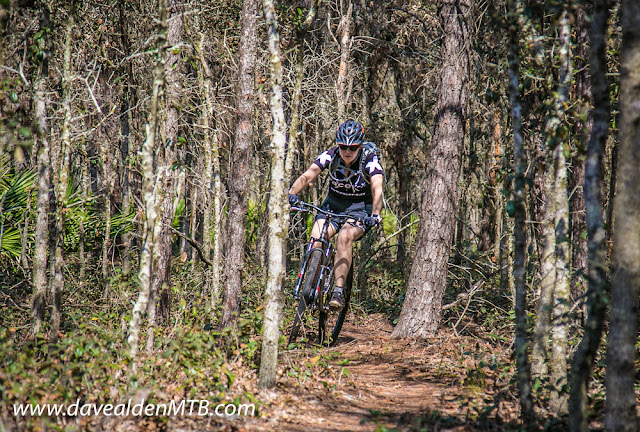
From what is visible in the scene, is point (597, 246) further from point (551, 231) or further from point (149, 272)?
point (149, 272)

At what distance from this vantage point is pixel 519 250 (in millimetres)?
4148

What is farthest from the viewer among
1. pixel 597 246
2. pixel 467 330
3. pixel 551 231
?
pixel 467 330

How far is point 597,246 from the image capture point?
3430 mm

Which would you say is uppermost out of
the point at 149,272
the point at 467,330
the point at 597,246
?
the point at 597,246

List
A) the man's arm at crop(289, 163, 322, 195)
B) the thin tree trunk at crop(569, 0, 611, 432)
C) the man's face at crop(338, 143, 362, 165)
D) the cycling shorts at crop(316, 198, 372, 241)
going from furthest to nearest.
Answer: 1. the cycling shorts at crop(316, 198, 372, 241)
2. the man's face at crop(338, 143, 362, 165)
3. the man's arm at crop(289, 163, 322, 195)
4. the thin tree trunk at crop(569, 0, 611, 432)

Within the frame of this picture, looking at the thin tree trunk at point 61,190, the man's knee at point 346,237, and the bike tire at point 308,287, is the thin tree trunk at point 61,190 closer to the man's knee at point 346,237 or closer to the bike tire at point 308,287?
the bike tire at point 308,287

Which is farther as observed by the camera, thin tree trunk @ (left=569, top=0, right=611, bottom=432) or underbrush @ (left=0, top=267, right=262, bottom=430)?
underbrush @ (left=0, top=267, right=262, bottom=430)

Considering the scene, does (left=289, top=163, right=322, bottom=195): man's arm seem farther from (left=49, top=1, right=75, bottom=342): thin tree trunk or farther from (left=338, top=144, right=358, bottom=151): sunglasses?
(left=49, top=1, right=75, bottom=342): thin tree trunk

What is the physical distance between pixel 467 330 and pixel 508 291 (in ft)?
6.14

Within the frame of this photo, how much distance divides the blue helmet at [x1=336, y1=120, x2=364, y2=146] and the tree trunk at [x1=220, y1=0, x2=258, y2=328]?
116 cm

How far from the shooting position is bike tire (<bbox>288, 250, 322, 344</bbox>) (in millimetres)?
6688

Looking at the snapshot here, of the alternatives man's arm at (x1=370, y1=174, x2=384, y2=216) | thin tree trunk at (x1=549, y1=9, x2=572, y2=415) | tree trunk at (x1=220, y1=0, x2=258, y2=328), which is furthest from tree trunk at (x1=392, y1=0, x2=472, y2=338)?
thin tree trunk at (x1=549, y1=9, x2=572, y2=415)

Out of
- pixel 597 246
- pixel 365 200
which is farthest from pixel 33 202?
pixel 597 246

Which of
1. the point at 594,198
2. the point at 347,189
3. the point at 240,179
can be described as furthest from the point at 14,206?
the point at 594,198
